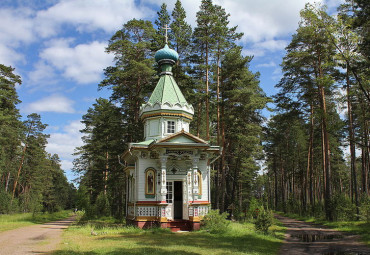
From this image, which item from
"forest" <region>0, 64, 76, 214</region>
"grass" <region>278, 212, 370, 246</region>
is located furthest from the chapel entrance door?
"forest" <region>0, 64, 76, 214</region>

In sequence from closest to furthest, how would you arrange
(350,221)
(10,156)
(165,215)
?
(165,215), (350,221), (10,156)

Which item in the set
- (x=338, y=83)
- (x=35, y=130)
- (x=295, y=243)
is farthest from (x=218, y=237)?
(x=35, y=130)

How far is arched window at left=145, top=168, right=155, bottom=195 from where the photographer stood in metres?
17.1

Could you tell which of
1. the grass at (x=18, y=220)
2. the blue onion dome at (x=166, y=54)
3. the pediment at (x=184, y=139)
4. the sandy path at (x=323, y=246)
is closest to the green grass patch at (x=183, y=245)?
the sandy path at (x=323, y=246)

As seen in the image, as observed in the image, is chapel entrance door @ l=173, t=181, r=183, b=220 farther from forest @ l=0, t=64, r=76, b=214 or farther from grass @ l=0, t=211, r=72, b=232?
forest @ l=0, t=64, r=76, b=214

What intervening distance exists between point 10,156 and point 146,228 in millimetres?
32468

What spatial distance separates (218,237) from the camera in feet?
44.7

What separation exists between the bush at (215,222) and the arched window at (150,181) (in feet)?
11.1

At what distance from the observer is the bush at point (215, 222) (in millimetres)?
15234

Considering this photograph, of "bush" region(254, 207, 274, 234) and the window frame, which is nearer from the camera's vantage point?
"bush" region(254, 207, 274, 234)

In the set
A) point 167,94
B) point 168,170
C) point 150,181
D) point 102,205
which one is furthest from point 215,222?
point 102,205

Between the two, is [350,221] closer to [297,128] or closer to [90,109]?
[297,128]

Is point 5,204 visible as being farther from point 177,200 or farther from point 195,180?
point 195,180

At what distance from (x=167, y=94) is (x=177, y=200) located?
6.78 m
